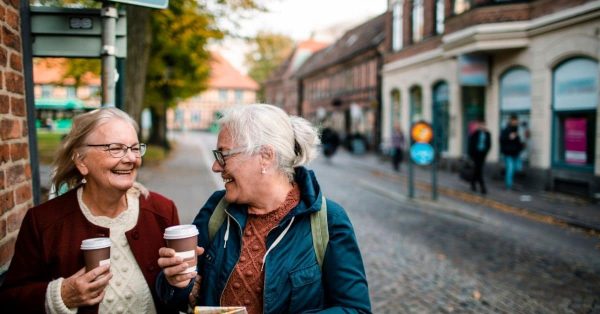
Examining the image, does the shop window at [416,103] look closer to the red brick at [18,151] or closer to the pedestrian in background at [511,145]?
the pedestrian in background at [511,145]

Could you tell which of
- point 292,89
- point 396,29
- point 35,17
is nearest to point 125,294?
point 35,17

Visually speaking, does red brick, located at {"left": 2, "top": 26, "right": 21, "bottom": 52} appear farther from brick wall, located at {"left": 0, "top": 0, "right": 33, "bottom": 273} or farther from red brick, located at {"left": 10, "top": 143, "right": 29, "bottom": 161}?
red brick, located at {"left": 10, "top": 143, "right": 29, "bottom": 161}

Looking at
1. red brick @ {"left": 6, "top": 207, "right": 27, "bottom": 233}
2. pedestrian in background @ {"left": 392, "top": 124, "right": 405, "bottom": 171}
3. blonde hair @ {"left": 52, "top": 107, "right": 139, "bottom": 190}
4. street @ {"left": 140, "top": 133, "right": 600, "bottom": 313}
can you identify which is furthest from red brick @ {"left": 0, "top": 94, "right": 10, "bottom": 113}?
pedestrian in background @ {"left": 392, "top": 124, "right": 405, "bottom": 171}

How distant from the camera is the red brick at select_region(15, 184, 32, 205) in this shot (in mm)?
2612

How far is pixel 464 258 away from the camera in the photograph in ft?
21.2

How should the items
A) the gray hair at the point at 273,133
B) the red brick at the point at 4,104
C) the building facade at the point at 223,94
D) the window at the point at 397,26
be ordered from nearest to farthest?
the gray hair at the point at 273,133 < the red brick at the point at 4,104 < the window at the point at 397,26 < the building facade at the point at 223,94

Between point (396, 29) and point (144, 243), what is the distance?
2299 centimetres

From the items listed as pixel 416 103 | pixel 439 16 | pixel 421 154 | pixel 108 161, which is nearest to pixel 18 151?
pixel 108 161

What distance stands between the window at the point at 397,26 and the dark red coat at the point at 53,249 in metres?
22.1

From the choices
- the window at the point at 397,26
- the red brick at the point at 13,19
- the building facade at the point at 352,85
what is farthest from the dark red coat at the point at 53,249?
the building facade at the point at 352,85

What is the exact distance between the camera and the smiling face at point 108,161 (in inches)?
84.7

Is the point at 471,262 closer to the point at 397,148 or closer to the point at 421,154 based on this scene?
the point at 421,154

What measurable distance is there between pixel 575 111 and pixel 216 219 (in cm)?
1275

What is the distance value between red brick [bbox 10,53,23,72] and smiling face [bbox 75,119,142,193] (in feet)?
2.41
